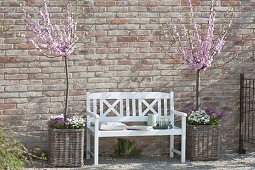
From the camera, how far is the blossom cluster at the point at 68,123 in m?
7.83

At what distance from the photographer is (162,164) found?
26.7 ft

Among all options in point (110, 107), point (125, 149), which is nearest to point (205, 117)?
point (125, 149)

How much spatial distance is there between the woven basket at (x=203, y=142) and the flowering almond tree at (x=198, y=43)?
1.15 feet

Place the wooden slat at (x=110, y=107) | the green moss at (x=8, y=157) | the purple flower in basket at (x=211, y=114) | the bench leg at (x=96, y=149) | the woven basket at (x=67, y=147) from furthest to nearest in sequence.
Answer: the wooden slat at (x=110, y=107), the purple flower in basket at (x=211, y=114), the bench leg at (x=96, y=149), the woven basket at (x=67, y=147), the green moss at (x=8, y=157)

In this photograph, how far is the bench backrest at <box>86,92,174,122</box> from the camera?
8.45 metres

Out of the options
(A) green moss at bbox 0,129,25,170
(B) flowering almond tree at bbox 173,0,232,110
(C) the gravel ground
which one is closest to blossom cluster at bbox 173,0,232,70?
(B) flowering almond tree at bbox 173,0,232,110

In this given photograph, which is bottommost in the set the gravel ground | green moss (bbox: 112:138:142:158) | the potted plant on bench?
the gravel ground

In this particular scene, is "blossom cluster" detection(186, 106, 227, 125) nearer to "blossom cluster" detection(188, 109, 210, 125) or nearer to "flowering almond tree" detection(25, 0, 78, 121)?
"blossom cluster" detection(188, 109, 210, 125)

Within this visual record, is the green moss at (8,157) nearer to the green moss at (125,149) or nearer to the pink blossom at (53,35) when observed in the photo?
the pink blossom at (53,35)

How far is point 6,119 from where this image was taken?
827 centimetres

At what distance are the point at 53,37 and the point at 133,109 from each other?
145 cm

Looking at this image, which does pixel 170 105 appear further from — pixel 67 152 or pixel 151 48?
pixel 67 152

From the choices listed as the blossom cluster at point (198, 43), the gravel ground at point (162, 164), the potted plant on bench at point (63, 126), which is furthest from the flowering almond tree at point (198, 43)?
the potted plant on bench at point (63, 126)

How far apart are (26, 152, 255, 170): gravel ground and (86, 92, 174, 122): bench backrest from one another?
1.87ft
